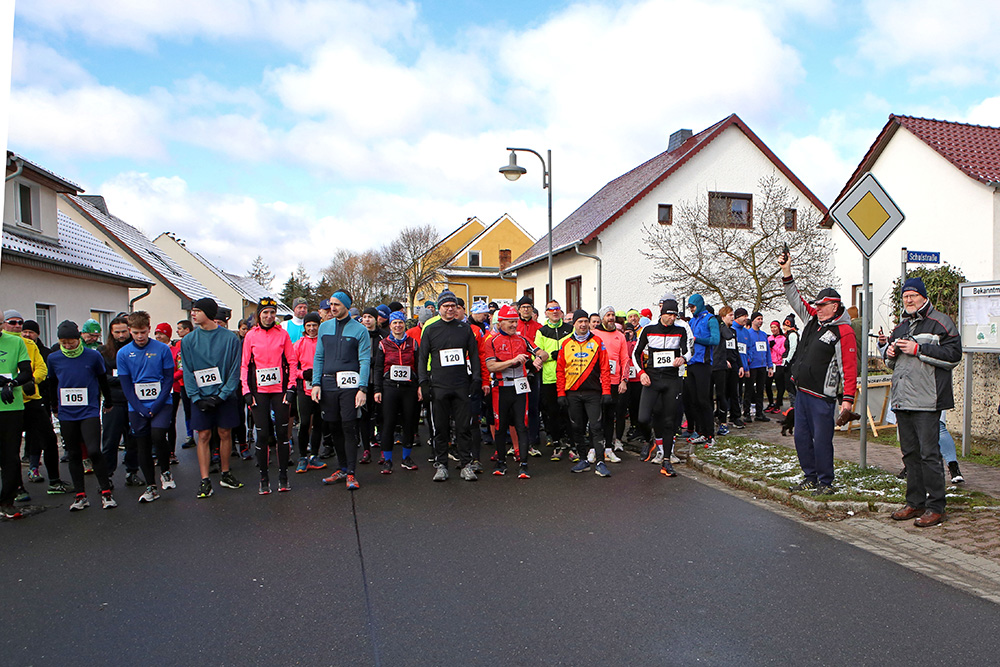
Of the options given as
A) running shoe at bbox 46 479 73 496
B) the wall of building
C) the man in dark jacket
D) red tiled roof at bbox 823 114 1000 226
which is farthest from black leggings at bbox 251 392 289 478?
red tiled roof at bbox 823 114 1000 226

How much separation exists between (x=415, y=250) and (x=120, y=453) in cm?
4774

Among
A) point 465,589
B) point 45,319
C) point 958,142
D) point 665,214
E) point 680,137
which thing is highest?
point 680,137

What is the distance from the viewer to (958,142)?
21.8 metres

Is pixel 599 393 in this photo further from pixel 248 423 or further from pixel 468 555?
pixel 248 423

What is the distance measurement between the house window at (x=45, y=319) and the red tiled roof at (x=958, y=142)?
21.6 meters

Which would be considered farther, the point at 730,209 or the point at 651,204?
the point at 730,209

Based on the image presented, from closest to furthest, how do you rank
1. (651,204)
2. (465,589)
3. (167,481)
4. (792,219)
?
(465,589)
(167,481)
(651,204)
(792,219)

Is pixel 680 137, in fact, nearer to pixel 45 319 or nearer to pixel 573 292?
pixel 573 292

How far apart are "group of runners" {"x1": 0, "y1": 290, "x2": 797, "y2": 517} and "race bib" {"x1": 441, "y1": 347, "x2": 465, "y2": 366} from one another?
0.01 m

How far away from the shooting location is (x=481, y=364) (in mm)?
8695

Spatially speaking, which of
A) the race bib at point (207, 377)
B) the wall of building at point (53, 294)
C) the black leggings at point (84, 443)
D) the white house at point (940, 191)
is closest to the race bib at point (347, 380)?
the race bib at point (207, 377)

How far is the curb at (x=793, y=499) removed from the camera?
629 centimetres

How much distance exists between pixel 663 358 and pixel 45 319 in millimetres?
14911

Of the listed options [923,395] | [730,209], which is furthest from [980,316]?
[730,209]
